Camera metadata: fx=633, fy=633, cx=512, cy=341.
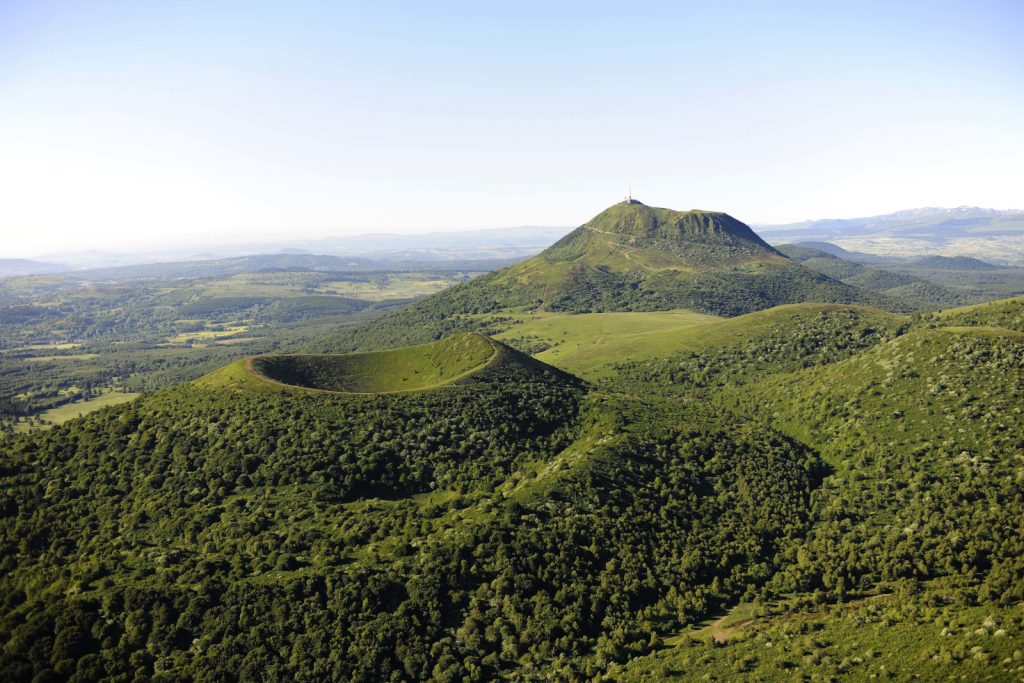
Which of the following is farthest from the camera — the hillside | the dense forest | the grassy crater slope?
the grassy crater slope

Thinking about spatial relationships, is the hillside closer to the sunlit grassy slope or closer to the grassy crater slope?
the sunlit grassy slope

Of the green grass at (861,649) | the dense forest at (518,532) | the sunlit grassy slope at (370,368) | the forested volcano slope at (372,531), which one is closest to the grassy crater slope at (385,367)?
the sunlit grassy slope at (370,368)

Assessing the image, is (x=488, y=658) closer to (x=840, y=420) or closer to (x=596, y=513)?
(x=596, y=513)

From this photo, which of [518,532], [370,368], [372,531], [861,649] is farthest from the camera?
[370,368]

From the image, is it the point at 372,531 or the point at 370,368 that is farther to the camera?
the point at 370,368

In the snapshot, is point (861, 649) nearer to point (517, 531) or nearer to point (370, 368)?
point (517, 531)

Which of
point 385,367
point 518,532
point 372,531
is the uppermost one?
point 385,367

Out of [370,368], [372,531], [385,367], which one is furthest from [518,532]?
[385,367]

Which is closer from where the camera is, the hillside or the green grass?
the green grass

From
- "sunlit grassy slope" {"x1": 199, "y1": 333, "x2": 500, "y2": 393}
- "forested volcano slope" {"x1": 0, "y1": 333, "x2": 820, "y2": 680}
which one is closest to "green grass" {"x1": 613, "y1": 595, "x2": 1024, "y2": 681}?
"forested volcano slope" {"x1": 0, "y1": 333, "x2": 820, "y2": 680}

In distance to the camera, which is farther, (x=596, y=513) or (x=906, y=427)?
(x=906, y=427)

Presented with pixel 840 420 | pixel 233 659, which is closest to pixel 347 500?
pixel 233 659
